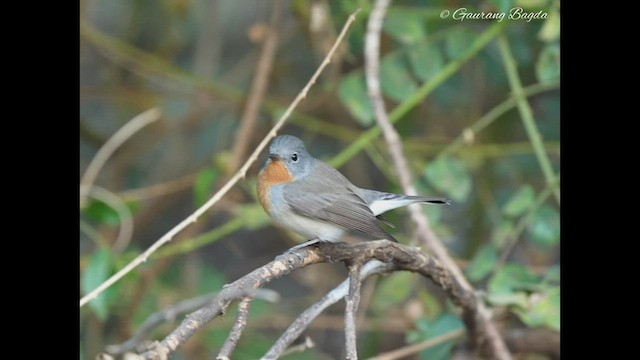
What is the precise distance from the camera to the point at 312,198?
8.40ft

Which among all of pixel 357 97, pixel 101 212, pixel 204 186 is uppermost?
pixel 357 97

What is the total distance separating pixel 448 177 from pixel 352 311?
1.33m

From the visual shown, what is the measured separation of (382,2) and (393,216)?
4.08ft

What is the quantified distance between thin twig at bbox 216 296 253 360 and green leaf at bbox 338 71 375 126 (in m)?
1.66

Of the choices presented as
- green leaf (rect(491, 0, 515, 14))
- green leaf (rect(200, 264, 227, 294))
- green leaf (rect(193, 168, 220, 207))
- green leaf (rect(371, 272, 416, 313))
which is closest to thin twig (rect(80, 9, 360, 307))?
green leaf (rect(491, 0, 515, 14))

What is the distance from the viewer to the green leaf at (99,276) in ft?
9.31

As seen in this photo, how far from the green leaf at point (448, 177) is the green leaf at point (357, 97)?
338 mm

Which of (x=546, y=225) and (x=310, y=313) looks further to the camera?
(x=546, y=225)

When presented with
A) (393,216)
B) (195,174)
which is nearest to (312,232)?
(393,216)

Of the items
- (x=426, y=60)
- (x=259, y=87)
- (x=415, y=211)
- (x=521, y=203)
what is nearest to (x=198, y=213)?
(x=415, y=211)

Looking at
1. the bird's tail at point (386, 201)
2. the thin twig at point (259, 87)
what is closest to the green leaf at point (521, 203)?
the bird's tail at point (386, 201)

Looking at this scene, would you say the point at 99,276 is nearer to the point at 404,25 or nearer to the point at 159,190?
the point at 159,190

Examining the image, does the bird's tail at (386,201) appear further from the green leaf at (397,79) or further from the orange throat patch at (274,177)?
the green leaf at (397,79)
